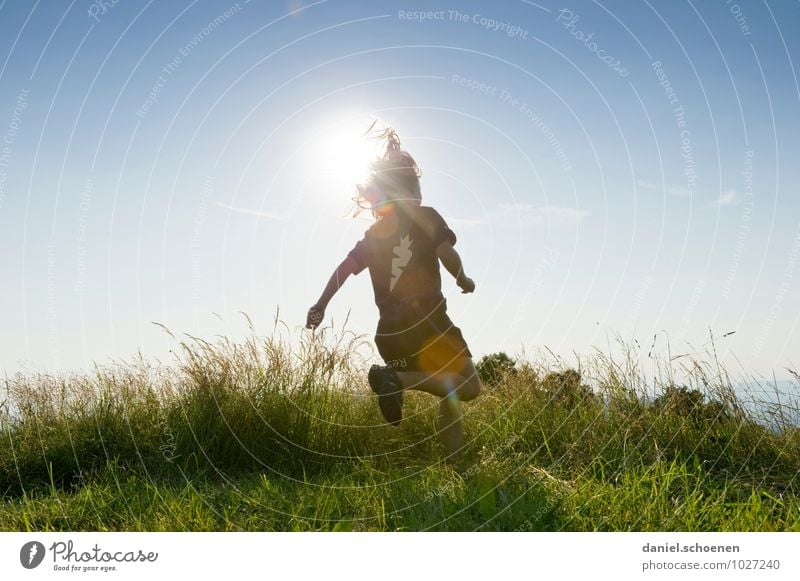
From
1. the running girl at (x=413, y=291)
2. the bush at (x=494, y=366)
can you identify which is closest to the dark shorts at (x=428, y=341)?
the running girl at (x=413, y=291)

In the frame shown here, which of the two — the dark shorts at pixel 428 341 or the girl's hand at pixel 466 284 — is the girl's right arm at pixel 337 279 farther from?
the girl's hand at pixel 466 284

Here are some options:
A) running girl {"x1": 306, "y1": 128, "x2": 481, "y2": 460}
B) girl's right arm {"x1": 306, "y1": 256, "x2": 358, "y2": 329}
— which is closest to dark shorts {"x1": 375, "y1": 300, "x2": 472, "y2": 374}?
running girl {"x1": 306, "y1": 128, "x2": 481, "y2": 460}

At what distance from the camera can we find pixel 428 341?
502 centimetres

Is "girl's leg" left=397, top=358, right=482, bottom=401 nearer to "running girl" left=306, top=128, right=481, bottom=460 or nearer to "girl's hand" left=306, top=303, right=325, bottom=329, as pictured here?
"running girl" left=306, top=128, right=481, bottom=460

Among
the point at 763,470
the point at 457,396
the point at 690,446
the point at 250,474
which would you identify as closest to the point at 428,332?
the point at 457,396

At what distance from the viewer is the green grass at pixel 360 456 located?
152 inches

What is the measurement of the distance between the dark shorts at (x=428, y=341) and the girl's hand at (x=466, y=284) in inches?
11.1

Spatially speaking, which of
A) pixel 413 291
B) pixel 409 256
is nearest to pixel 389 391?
pixel 413 291

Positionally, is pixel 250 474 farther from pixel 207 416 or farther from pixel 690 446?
pixel 690 446
